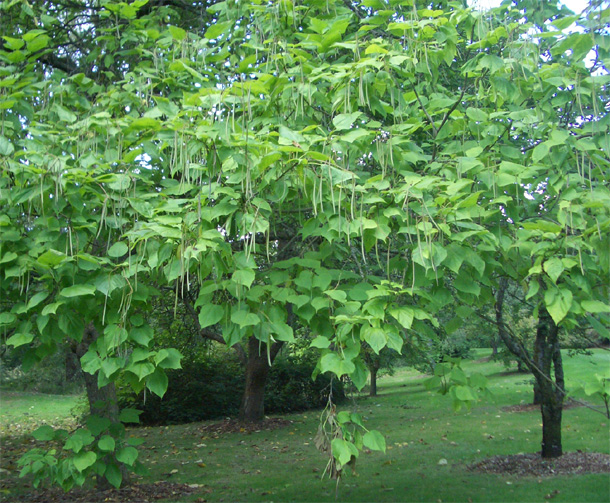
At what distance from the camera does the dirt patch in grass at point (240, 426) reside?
9680 millimetres

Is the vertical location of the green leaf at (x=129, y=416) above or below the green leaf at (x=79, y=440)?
above

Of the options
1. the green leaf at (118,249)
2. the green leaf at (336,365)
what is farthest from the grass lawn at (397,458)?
the green leaf at (118,249)

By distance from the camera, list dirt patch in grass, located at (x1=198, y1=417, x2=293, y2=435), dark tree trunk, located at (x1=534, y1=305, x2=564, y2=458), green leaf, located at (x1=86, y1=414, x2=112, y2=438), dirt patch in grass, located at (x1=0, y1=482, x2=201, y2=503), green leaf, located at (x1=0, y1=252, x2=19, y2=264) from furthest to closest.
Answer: dirt patch in grass, located at (x1=198, y1=417, x2=293, y2=435)
dark tree trunk, located at (x1=534, y1=305, x2=564, y2=458)
dirt patch in grass, located at (x1=0, y1=482, x2=201, y2=503)
green leaf, located at (x1=86, y1=414, x2=112, y2=438)
green leaf, located at (x1=0, y1=252, x2=19, y2=264)

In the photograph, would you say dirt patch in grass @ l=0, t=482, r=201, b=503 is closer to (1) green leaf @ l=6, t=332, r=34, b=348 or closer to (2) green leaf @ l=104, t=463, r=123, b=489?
(2) green leaf @ l=104, t=463, r=123, b=489

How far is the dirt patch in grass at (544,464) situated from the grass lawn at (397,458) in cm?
21

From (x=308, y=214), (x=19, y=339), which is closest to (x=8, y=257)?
(x=19, y=339)

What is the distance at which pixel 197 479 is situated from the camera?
20.1 feet

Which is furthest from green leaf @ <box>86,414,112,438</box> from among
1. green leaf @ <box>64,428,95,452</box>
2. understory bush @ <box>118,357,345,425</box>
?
understory bush @ <box>118,357,345,425</box>

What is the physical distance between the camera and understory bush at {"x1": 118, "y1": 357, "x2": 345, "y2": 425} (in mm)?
11078

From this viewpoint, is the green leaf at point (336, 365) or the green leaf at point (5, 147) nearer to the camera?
the green leaf at point (336, 365)

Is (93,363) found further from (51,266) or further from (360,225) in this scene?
(360,225)

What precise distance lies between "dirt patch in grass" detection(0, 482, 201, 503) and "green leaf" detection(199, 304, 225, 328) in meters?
3.28

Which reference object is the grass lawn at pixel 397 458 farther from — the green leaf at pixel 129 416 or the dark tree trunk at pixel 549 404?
the green leaf at pixel 129 416

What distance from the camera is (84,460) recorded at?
285cm
